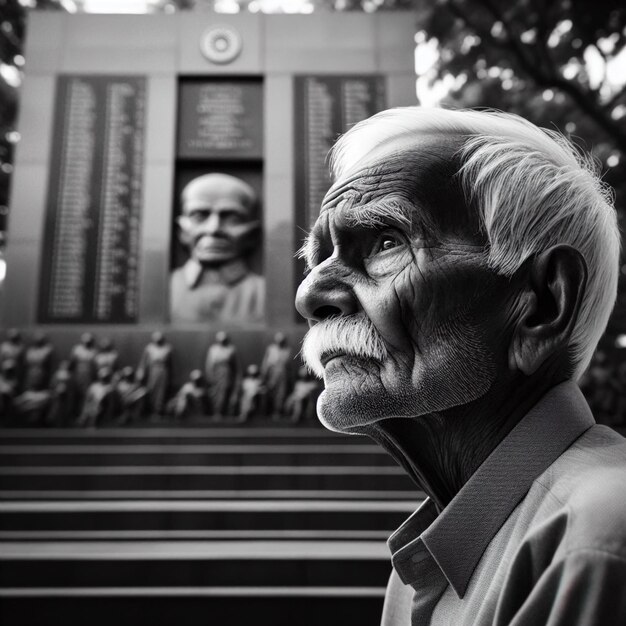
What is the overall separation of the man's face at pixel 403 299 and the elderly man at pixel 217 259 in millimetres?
7340

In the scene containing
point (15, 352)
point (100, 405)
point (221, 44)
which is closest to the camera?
point (100, 405)

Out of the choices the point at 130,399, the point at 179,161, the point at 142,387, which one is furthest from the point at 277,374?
the point at 179,161

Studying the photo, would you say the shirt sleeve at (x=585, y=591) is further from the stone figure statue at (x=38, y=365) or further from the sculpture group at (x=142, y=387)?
the stone figure statue at (x=38, y=365)

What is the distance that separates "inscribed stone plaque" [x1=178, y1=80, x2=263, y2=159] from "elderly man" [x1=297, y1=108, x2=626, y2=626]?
325 inches

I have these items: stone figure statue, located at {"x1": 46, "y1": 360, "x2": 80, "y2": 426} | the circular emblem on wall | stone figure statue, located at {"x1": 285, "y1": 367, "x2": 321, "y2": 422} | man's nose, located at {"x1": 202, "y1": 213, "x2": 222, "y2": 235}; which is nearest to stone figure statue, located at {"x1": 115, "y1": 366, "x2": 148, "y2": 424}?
stone figure statue, located at {"x1": 46, "y1": 360, "x2": 80, "y2": 426}

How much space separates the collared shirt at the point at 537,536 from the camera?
0.48m

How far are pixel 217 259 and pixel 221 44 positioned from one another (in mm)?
3384

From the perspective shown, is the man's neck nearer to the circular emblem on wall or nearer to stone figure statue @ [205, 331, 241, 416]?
stone figure statue @ [205, 331, 241, 416]

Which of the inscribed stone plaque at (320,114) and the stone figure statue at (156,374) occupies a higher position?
the inscribed stone plaque at (320,114)

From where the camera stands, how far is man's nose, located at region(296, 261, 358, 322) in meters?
0.75

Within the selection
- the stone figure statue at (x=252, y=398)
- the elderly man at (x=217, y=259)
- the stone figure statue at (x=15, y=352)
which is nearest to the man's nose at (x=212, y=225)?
the elderly man at (x=217, y=259)

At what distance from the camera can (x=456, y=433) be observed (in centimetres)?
74

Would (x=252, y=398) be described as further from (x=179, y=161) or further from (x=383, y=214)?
(x=383, y=214)

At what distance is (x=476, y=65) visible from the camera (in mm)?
10508
